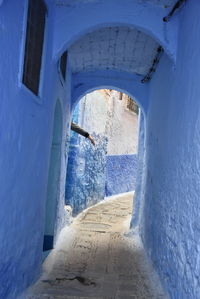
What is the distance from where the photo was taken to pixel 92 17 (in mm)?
3834

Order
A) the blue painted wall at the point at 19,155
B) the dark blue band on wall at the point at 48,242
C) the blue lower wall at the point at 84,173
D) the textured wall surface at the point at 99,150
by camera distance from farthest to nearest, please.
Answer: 1. the textured wall surface at the point at 99,150
2. the blue lower wall at the point at 84,173
3. the dark blue band on wall at the point at 48,242
4. the blue painted wall at the point at 19,155

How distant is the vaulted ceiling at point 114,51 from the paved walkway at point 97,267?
308 cm

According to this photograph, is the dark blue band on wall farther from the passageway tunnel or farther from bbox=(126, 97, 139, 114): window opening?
bbox=(126, 97, 139, 114): window opening

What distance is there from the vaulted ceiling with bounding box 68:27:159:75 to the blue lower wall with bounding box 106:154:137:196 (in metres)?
6.63

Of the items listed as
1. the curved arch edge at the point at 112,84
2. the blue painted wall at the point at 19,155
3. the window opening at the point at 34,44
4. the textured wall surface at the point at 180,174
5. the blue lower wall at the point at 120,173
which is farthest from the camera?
the blue lower wall at the point at 120,173

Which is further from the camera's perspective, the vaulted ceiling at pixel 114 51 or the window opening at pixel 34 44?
the vaulted ceiling at pixel 114 51

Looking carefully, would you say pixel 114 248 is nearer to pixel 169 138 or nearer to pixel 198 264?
pixel 169 138

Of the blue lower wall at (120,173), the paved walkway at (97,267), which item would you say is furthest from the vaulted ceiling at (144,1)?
the blue lower wall at (120,173)

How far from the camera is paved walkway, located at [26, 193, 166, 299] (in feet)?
11.4

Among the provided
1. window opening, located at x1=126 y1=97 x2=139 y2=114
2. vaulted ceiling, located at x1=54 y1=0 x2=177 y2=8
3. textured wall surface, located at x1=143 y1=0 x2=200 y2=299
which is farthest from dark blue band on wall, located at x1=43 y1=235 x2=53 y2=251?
window opening, located at x1=126 y1=97 x2=139 y2=114

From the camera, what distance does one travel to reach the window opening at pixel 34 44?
9.37 feet

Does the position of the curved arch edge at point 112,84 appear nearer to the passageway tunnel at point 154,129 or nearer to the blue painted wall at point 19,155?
the passageway tunnel at point 154,129

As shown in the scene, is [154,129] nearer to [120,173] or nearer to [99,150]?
[99,150]

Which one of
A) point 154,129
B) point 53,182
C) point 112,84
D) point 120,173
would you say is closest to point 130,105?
point 120,173
